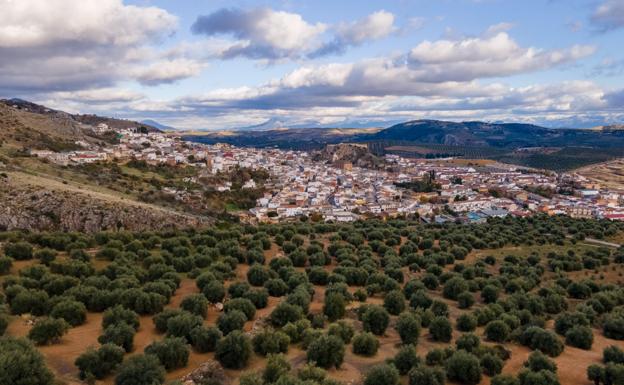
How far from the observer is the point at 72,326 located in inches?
522

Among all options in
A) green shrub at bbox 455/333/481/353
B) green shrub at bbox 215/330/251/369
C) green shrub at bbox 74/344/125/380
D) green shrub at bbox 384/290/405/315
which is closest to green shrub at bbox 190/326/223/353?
green shrub at bbox 215/330/251/369

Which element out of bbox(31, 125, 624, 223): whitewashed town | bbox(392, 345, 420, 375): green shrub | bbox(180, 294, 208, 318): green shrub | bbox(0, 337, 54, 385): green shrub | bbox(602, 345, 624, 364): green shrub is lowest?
bbox(31, 125, 624, 223): whitewashed town

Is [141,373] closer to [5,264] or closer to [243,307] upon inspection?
[243,307]

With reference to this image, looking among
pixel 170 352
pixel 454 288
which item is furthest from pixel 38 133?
pixel 170 352

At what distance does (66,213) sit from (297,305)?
76.7 ft

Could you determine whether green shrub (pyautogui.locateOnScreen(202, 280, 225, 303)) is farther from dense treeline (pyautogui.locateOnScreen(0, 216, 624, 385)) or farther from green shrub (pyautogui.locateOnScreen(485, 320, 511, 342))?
green shrub (pyautogui.locateOnScreen(485, 320, 511, 342))

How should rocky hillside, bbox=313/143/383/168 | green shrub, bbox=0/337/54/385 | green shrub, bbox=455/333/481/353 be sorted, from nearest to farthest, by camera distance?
green shrub, bbox=0/337/54/385, green shrub, bbox=455/333/481/353, rocky hillside, bbox=313/143/383/168

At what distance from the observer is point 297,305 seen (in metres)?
14.8

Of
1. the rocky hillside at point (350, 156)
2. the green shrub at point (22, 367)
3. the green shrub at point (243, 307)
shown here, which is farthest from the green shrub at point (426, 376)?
the rocky hillside at point (350, 156)

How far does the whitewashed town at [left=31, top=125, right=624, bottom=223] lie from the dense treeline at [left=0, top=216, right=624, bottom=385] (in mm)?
34568

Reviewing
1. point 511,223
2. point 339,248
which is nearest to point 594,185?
point 511,223

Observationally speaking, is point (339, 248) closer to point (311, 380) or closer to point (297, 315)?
point (297, 315)

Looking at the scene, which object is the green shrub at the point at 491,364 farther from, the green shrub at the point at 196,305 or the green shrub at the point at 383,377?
the green shrub at the point at 196,305

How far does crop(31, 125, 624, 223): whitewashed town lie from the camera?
6956 cm
